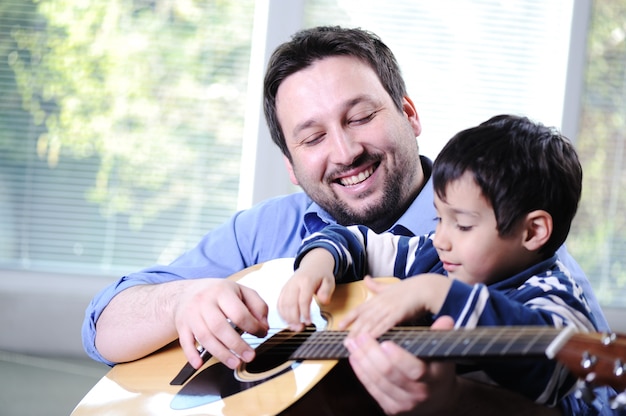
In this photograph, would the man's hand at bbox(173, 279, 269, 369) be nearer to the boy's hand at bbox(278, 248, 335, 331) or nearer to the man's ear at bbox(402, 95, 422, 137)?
the boy's hand at bbox(278, 248, 335, 331)

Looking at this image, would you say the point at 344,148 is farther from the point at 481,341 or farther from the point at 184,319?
the point at 481,341

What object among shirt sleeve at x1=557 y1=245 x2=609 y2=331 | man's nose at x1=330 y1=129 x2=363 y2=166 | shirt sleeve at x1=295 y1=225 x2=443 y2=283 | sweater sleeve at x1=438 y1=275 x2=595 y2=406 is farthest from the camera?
man's nose at x1=330 y1=129 x2=363 y2=166

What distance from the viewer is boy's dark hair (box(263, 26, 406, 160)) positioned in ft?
6.29

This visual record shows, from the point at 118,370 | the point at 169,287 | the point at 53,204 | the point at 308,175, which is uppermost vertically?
the point at 308,175

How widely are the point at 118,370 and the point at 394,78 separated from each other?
98 centimetres

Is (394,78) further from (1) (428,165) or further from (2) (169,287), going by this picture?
(2) (169,287)

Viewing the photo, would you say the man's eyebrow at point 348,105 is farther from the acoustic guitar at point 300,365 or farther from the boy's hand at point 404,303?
the boy's hand at point 404,303

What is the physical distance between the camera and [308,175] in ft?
6.20

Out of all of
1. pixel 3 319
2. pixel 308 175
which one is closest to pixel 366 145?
pixel 308 175

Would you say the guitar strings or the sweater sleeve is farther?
the sweater sleeve

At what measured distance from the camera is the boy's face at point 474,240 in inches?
48.0

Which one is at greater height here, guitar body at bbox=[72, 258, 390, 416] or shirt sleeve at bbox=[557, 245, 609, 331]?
shirt sleeve at bbox=[557, 245, 609, 331]

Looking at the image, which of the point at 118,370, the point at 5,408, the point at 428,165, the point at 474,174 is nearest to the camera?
the point at 474,174

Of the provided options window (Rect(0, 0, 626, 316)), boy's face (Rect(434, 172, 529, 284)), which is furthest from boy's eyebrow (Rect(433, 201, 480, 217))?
window (Rect(0, 0, 626, 316))
